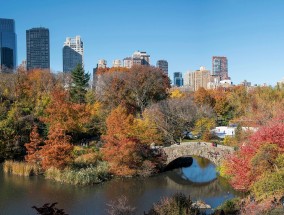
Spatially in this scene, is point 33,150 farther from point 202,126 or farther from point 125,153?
point 202,126

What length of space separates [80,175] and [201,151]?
10.2m

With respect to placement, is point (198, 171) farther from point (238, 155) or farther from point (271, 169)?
point (271, 169)

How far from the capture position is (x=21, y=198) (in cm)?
2391

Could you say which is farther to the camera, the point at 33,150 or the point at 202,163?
the point at 202,163

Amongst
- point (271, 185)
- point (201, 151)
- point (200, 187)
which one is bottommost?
point (200, 187)

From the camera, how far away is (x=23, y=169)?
3034 cm

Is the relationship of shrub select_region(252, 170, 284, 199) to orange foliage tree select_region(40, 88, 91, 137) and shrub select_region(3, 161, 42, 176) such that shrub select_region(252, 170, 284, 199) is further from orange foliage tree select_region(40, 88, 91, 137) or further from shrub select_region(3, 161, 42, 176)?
orange foliage tree select_region(40, 88, 91, 137)

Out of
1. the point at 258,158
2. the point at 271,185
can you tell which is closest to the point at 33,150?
the point at 258,158

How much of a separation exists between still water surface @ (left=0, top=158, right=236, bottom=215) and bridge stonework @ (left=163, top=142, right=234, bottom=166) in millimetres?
1647

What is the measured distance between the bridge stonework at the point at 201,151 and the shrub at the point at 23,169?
35.8 ft

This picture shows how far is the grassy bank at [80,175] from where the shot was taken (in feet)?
90.1

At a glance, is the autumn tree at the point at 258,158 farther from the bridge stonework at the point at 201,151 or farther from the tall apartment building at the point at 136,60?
the tall apartment building at the point at 136,60

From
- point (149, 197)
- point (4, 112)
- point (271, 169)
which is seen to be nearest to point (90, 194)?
point (149, 197)

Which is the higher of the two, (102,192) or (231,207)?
(231,207)
